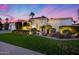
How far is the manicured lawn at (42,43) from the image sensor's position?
9.64 feet

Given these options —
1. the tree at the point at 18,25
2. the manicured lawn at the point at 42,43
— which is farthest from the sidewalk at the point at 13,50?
the tree at the point at 18,25

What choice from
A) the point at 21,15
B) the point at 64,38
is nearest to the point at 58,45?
the point at 64,38

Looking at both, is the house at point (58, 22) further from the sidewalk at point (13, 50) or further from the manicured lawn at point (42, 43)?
the sidewalk at point (13, 50)

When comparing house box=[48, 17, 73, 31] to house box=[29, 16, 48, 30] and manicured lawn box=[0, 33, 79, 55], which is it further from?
manicured lawn box=[0, 33, 79, 55]

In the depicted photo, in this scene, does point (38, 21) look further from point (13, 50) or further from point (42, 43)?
point (13, 50)

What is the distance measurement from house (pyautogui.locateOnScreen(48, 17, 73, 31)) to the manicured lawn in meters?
0.15

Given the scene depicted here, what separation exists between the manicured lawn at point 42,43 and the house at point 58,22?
0.50ft

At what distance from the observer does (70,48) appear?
2.94 meters

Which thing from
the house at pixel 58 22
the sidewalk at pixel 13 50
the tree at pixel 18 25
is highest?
the house at pixel 58 22

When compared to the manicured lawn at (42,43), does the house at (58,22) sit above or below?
above

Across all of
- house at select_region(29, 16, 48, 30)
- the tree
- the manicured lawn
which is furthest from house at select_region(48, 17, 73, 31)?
the tree
